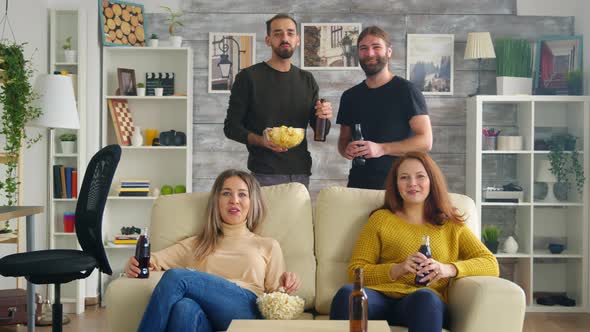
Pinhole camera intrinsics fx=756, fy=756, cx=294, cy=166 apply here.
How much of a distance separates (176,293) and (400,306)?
0.91m

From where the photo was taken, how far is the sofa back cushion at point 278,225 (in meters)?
3.46

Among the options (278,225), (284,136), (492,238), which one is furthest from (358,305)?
(492,238)

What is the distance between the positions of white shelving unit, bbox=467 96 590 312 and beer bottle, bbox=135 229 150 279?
3447 millimetres

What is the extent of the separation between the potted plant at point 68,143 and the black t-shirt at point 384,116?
2.84 metres

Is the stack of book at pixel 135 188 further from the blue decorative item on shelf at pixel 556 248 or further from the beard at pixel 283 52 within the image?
the blue decorative item on shelf at pixel 556 248

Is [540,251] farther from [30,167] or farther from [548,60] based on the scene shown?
[30,167]

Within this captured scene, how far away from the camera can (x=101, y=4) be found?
5957 millimetres

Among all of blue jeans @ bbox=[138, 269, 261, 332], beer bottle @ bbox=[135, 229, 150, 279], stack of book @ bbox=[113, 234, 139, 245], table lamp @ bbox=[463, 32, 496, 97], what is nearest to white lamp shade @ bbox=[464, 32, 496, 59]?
table lamp @ bbox=[463, 32, 496, 97]

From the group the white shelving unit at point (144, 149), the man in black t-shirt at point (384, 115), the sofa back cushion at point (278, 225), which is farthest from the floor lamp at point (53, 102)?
the man in black t-shirt at point (384, 115)

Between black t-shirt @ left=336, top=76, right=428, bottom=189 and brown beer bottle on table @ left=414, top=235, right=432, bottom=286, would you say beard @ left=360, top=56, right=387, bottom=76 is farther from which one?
brown beer bottle on table @ left=414, top=235, right=432, bottom=286

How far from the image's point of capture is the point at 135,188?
6.06m

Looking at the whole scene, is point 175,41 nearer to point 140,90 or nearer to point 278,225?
point 140,90

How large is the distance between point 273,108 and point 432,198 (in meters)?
1.02

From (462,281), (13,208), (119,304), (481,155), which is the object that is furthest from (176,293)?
(481,155)
